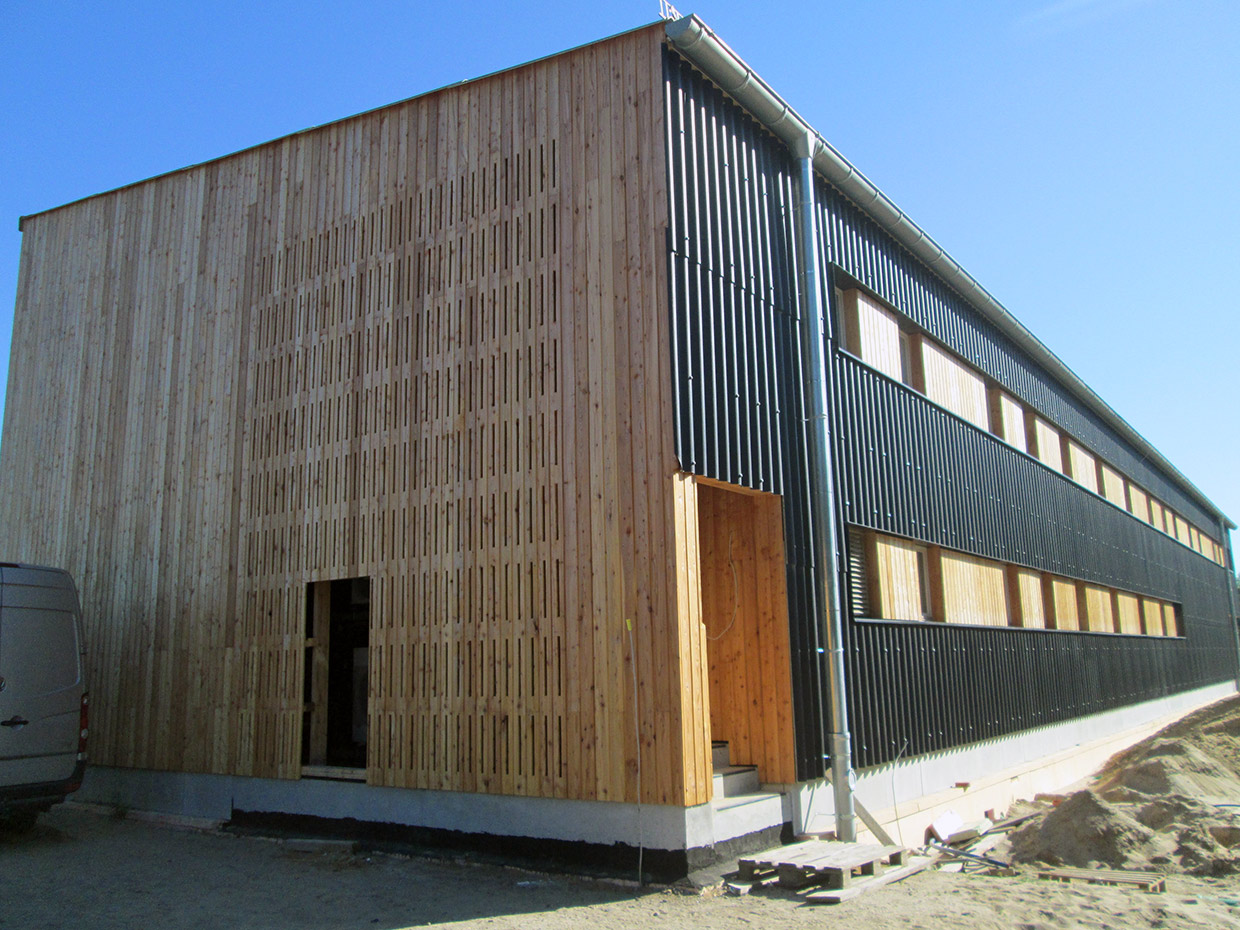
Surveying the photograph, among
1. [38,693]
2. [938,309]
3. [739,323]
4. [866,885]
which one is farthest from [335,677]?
[938,309]

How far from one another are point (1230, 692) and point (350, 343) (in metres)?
36.7

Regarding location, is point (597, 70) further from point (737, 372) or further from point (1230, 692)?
point (1230, 692)

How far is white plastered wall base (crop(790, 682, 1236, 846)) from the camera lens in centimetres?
967

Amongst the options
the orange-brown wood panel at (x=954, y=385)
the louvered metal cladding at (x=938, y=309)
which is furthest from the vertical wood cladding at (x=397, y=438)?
the orange-brown wood panel at (x=954, y=385)

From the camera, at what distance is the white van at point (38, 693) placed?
9222mm

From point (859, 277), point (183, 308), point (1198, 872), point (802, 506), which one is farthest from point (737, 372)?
point (183, 308)

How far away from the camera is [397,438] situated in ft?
33.4

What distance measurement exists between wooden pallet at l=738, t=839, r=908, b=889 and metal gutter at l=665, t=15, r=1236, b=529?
7251 mm

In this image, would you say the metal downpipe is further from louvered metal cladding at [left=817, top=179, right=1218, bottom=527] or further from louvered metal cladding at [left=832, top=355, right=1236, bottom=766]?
louvered metal cladding at [left=817, top=179, right=1218, bottom=527]

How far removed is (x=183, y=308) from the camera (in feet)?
41.0

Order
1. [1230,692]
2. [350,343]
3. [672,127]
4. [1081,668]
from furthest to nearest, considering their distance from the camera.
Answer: [1230,692] < [1081,668] < [350,343] < [672,127]

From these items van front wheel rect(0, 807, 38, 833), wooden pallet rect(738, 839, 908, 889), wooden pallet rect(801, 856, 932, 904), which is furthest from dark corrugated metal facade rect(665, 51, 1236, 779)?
van front wheel rect(0, 807, 38, 833)

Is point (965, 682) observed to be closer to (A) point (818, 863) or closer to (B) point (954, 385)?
(B) point (954, 385)

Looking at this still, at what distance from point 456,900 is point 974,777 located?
27.3 feet
